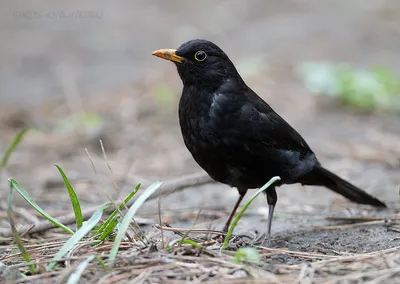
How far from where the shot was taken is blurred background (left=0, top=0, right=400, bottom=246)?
650 cm

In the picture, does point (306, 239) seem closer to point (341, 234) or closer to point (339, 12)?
point (341, 234)

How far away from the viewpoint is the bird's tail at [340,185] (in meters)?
4.96

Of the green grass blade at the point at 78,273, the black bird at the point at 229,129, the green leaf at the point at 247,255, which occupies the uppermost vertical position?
the black bird at the point at 229,129

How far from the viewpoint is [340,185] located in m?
5.05

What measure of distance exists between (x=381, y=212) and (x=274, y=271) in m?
2.11

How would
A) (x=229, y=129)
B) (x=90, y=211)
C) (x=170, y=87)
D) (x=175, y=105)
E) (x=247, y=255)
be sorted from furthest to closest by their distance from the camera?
1. (x=170, y=87)
2. (x=175, y=105)
3. (x=90, y=211)
4. (x=229, y=129)
5. (x=247, y=255)

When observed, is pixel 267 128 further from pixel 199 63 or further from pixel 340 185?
pixel 340 185

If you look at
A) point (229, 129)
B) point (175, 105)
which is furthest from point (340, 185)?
point (175, 105)

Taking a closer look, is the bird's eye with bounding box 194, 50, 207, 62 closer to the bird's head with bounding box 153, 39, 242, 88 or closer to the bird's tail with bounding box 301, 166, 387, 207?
the bird's head with bounding box 153, 39, 242, 88

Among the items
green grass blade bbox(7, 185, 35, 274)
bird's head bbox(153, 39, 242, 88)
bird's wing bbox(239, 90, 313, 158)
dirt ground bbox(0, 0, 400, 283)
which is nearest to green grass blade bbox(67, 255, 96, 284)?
green grass blade bbox(7, 185, 35, 274)

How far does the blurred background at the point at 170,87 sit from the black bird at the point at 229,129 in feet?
2.35

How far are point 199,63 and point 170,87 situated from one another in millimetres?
5348

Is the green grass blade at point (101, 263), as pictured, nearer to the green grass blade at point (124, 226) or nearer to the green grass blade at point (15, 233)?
the green grass blade at point (124, 226)

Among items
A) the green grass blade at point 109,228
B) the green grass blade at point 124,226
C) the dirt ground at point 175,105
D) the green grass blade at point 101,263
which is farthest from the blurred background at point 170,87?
the green grass blade at point 101,263
